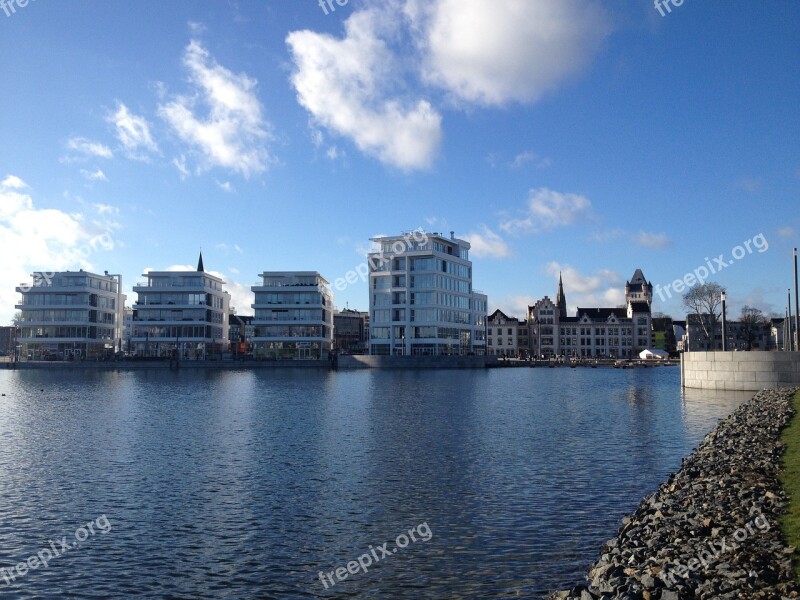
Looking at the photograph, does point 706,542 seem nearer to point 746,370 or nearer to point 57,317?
point 746,370

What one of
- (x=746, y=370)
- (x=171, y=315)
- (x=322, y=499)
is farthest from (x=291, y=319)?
(x=322, y=499)

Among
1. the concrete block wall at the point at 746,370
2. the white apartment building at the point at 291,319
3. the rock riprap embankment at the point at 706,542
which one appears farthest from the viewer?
the white apartment building at the point at 291,319

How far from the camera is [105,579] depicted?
578 inches

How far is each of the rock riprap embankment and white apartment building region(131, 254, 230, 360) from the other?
→ 464 feet

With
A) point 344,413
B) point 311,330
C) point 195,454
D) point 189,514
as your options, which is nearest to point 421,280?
point 311,330

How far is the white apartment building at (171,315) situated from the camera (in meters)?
152

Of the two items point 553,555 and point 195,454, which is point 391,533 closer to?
point 553,555

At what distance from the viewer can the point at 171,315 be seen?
153 meters

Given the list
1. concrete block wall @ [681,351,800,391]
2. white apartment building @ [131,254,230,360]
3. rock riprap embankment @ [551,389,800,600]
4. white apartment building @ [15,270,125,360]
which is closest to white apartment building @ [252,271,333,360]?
white apartment building @ [131,254,230,360]

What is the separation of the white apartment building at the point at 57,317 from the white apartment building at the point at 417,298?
2422 inches

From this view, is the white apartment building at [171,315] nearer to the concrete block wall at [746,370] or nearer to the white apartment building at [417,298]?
the white apartment building at [417,298]

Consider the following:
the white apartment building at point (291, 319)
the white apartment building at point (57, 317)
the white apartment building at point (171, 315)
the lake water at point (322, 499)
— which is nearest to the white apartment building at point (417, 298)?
the white apartment building at point (291, 319)

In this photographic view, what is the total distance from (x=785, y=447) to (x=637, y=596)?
14996 mm

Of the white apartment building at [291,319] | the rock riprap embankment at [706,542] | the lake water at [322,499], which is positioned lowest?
the lake water at [322,499]
